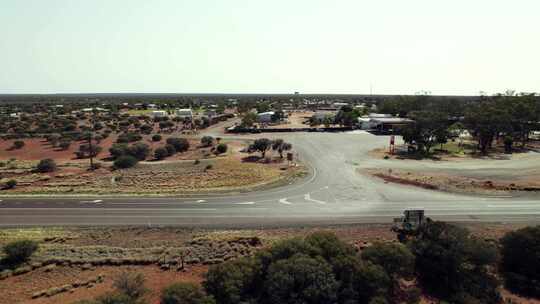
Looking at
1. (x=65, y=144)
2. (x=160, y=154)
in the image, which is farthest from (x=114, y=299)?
(x=65, y=144)

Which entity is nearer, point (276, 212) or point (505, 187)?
point (276, 212)

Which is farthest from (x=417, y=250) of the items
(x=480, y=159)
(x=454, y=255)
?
(x=480, y=159)

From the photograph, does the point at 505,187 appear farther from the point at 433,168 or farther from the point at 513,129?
the point at 513,129

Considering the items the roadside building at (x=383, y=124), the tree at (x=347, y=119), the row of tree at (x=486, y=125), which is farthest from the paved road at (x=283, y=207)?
the tree at (x=347, y=119)

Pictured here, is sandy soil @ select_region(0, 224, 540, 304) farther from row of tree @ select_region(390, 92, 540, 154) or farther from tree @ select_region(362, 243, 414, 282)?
row of tree @ select_region(390, 92, 540, 154)

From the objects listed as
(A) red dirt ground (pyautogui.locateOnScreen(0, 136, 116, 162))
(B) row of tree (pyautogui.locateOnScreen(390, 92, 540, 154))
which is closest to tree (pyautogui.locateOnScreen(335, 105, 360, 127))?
(B) row of tree (pyautogui.locateOnScreen(390, 92, 540, 154))

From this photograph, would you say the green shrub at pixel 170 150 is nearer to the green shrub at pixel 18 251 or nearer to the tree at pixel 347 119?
the green shrub at pixel 18 251
